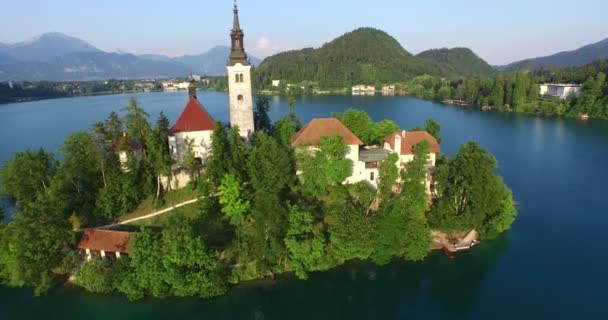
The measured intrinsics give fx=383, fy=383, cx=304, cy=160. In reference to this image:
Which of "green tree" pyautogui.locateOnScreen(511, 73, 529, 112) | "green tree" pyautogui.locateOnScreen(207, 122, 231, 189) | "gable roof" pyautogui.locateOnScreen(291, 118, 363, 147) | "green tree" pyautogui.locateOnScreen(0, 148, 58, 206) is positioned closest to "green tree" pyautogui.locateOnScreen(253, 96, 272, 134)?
"gable roof" pyautogui.locateOnScreen(291, 118, 363, 147)

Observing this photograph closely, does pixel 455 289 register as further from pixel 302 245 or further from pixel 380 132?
pixel 380 132

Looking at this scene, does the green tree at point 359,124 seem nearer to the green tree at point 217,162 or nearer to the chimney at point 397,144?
the chimney at point 397,144

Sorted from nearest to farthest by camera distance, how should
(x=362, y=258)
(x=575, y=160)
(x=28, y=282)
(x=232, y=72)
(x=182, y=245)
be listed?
1. (x=182, y=245)
2. (x=28, y=282)
3. (x=362, y=258)
4. (x=232, y=72)
5. (x=575, y=160)

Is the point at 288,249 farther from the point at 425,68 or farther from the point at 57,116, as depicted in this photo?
the point at 425,68

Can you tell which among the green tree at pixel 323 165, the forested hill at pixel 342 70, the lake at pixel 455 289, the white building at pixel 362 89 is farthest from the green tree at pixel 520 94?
the green tree at pixel 323 165

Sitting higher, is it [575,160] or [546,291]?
[575,160]

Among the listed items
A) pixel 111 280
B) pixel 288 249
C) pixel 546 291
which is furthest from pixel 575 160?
pixel 111 280
